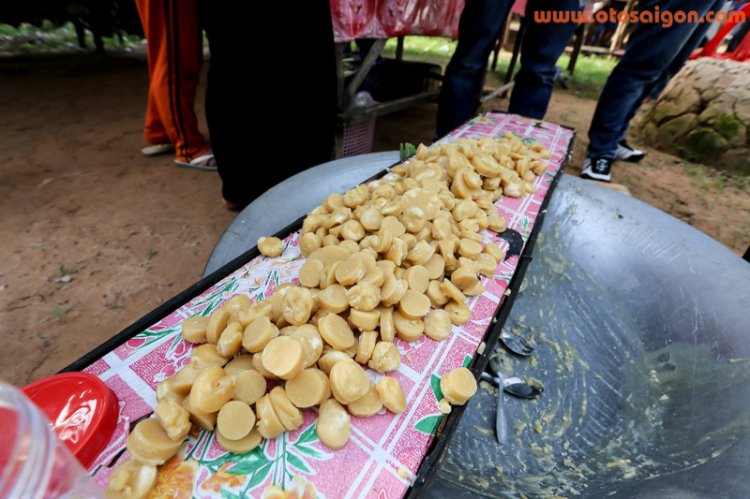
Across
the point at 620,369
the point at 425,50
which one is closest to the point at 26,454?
the point at 620,369

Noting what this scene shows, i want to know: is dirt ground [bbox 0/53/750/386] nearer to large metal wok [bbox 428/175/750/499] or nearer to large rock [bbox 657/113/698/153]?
large rock [bbox 657/113/698/153]

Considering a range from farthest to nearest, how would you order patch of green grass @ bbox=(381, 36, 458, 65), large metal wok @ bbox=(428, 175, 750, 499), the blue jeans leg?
patch of green grass @ bbox=(381, 36, 458, 65)
the blue jeans leg
large metal wok @ bbox=(428, 175, 750, 499)

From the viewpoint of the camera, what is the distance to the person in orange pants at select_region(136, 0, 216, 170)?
241cm

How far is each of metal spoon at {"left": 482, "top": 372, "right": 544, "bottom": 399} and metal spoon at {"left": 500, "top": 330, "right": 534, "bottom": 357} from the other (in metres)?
0.14

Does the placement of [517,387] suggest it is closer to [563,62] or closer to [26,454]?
[26,454]

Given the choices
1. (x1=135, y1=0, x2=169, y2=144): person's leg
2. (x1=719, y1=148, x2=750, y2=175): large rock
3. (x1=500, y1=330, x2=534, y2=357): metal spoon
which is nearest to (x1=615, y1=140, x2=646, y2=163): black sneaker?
(x1=719, y1=148, x2=750, y2=175): large rock

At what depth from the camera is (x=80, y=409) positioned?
2.06 ft

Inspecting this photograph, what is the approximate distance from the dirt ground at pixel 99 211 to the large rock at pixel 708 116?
0.28m

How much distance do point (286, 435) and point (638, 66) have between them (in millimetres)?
3204

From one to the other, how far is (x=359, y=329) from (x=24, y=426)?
57 cm

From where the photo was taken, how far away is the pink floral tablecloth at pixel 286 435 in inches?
23.4

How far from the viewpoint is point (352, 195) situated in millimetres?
1145

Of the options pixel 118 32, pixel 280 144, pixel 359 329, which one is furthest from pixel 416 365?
pixel 118 32

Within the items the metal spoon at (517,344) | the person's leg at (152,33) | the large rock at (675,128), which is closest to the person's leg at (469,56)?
the metal spoon at (517,344)
